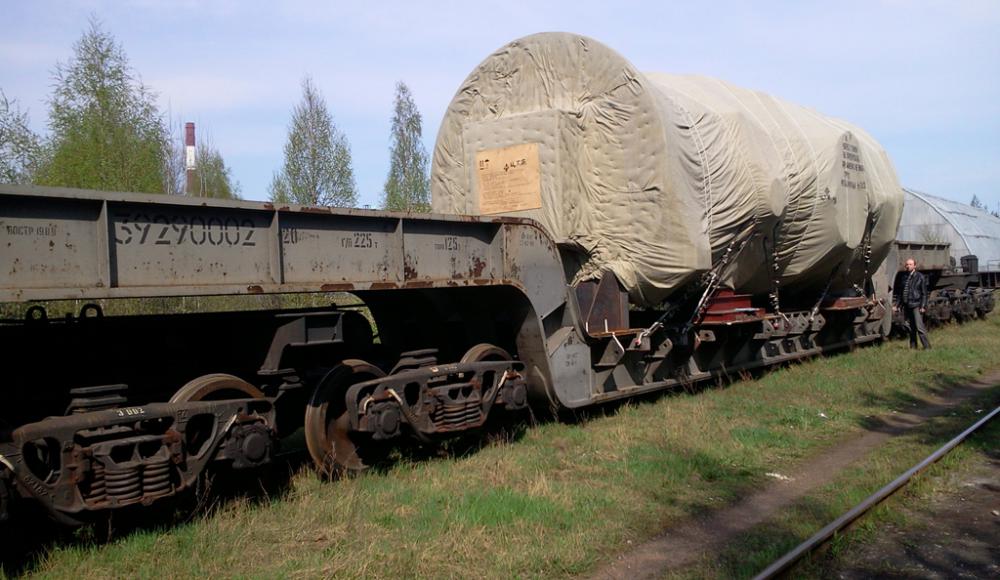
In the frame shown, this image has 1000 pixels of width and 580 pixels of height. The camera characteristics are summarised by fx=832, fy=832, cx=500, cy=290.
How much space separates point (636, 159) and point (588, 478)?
3534 millimetres

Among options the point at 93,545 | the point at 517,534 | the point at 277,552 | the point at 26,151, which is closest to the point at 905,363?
the point at 517,534

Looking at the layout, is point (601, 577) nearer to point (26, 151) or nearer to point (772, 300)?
point (772, 300)

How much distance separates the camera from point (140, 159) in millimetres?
14844

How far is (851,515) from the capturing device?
5543 millimetres

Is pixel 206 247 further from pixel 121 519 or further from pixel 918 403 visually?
pixel 918 403

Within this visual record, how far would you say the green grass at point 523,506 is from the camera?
4.70 metres

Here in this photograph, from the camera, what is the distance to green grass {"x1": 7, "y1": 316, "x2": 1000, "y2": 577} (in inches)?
185

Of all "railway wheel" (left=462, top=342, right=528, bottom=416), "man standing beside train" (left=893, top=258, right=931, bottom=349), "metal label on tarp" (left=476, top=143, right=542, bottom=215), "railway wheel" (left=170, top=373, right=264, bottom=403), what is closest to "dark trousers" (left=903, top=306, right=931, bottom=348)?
"man standing beside train" (left=893, top=258, right=931, bottom=349)

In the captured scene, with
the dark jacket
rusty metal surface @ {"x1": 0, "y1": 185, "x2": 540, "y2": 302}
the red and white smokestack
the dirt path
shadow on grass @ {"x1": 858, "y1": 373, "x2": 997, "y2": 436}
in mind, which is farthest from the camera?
the red and white smokestack

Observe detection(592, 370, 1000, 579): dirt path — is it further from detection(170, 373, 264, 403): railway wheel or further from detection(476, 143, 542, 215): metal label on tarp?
detection(476, 143, 542, 215): metal label on tarp

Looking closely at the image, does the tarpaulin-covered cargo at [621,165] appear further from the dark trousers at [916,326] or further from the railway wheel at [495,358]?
the dark trousers at [916,326]

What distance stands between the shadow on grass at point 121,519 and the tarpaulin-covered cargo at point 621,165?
13.8ft

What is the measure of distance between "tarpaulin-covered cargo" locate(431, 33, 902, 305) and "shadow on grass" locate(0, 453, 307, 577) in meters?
4.21

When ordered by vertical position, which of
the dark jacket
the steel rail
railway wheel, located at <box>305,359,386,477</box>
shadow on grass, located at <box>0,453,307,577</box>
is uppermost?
the dark jacket
